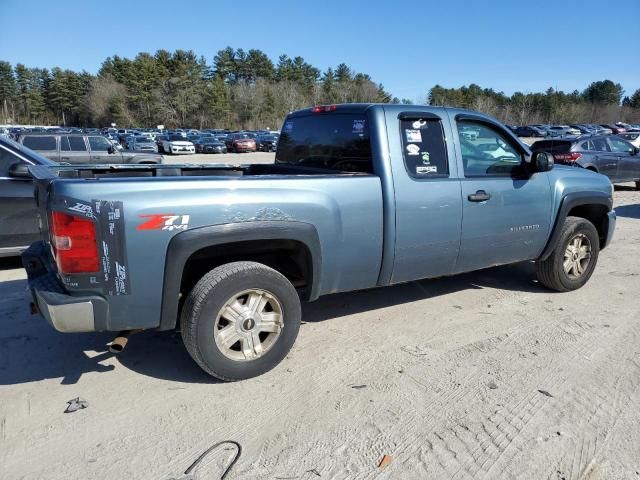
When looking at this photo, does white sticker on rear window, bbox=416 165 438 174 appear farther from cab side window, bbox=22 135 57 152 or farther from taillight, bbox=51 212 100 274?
cab side window, bbox=22 135 57 152

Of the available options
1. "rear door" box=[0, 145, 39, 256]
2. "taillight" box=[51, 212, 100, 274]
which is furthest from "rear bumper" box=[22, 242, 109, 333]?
"rear door" box=[0, 145, 39, 256]

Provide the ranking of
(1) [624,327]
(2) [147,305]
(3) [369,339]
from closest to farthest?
(2) [147,305]
(3) [369,339]
(1) [624,327]

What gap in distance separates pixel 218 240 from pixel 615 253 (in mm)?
6366

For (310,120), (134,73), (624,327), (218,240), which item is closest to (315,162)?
(310,120)

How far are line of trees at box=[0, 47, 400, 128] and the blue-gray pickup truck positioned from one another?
89135mm

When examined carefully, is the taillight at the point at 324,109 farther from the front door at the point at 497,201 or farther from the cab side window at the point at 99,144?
the cab side window at the point at 99,144

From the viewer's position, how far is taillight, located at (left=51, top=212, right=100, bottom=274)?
8.97 feet

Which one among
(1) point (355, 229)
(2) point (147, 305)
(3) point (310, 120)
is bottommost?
(2) point (147, 305)

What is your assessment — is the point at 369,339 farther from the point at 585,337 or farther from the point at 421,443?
the point at 585,337

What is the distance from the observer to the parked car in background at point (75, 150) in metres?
13.7

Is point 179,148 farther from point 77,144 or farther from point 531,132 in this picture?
point 531,132

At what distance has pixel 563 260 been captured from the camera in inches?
203

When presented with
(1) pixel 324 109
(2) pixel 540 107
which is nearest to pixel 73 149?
(1) pixel 324 109

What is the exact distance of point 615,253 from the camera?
7102mm
